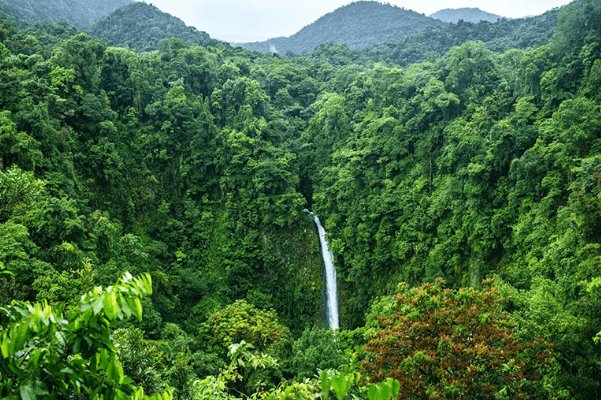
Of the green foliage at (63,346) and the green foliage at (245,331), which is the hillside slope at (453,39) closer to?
the green foliage at (245,331)

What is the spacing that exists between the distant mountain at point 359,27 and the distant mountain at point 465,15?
61.8ft

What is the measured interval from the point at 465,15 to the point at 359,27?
26.7 m

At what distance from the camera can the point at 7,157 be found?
13188 millimetres

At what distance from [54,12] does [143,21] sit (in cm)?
1379

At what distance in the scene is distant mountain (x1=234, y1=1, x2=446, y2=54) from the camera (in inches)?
2362

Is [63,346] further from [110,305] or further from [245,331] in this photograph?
[245,331]

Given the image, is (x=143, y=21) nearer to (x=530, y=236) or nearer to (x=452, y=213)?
(x=452, y=213)

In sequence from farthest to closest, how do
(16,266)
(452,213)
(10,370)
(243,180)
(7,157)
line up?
(243,180) → (452,213) → (7,157) → (16,266) → (10,370)

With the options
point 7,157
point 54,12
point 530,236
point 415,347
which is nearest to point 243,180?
point 7,157

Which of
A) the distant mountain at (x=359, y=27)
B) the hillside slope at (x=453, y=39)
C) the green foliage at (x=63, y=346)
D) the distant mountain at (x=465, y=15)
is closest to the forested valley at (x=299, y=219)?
the green foliage at (x=63, y=346)

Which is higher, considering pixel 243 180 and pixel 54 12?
pixel 54 12

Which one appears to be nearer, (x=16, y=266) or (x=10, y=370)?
(x=10, y=370)

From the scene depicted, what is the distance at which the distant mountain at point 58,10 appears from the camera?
39.4m

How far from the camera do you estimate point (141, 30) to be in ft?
141
